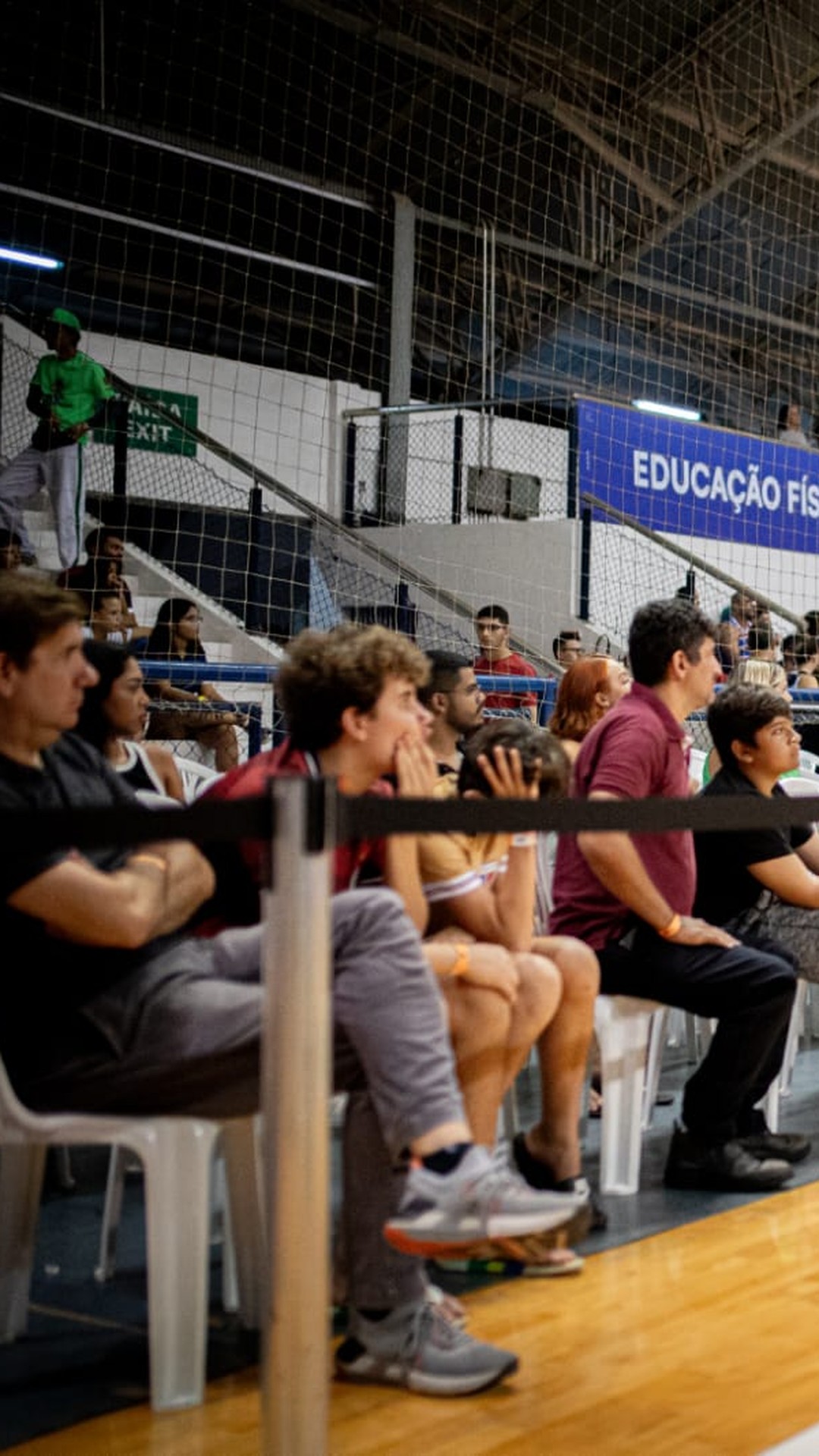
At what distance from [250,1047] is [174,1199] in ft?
0.75

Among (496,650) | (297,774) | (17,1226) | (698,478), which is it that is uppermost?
(698,478)

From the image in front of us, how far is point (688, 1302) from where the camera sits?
231 centimetres

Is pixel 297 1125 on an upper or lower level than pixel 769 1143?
upper

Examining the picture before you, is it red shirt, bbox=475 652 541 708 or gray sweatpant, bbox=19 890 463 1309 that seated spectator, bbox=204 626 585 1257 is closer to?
gray sweatpant, bbox=19 890 463 1309

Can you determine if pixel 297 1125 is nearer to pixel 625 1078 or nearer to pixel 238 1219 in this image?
pixel 238 1219

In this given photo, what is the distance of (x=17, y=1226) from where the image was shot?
6.32 feet

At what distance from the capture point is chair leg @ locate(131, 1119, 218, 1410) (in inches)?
71.4

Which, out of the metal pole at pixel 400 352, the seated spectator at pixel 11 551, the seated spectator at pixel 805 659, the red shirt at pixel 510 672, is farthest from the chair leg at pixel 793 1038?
the metal pole at pixel 400 352

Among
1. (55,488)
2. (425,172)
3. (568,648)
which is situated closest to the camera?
(55,488)

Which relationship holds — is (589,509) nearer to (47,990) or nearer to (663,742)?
(663,742)

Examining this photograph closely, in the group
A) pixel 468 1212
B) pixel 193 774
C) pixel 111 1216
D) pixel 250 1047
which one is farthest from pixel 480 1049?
pixel 193 774

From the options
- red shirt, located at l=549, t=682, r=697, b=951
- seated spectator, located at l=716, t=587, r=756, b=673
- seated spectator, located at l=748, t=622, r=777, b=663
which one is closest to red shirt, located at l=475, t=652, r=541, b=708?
seated spectator, located at l=716, t=587, r=756, b=673

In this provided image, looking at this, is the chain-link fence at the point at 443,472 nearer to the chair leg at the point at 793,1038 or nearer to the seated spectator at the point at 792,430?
the seated spectator at the point at 792,430

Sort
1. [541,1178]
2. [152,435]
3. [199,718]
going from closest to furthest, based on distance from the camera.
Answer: [541,1178] → [199,718] → [152,435]
